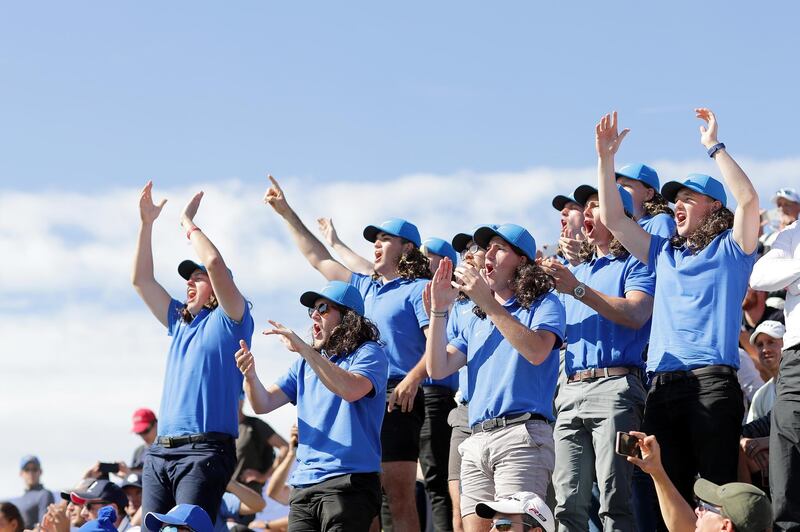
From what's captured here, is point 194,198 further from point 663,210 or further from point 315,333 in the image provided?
point 663,210

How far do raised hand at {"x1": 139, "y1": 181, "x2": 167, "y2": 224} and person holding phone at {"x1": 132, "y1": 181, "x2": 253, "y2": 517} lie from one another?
1.96 ft

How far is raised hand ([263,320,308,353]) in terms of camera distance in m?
7.71

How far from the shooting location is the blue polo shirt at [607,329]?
7.78m

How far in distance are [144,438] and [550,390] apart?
6.92 m

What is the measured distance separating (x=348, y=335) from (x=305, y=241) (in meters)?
2.41

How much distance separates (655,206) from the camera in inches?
345

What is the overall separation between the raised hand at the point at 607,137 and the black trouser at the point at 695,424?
1485 millimetres

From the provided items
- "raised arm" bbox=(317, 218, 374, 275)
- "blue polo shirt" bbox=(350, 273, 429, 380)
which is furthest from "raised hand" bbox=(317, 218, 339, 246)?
"blue polo shirt" bbox=(350, 273, 429, 380)

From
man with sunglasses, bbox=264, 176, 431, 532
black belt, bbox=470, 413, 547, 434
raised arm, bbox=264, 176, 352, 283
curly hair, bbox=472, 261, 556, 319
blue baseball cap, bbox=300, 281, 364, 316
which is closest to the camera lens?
black belt, bbox=470, 413, 547, 434

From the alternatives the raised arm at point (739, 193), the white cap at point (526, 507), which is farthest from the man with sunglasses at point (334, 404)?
the raised arm at point (739, 193)

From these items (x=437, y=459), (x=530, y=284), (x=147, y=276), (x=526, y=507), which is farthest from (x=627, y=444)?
(x=147, y=276)

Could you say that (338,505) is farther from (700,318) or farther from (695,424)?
(700,318)

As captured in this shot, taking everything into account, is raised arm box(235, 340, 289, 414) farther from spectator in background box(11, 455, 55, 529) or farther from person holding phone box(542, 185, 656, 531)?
spectator in background box(11, 455, 55, 529)

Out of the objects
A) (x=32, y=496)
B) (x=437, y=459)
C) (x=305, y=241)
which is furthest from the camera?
(x=32, y=496)
